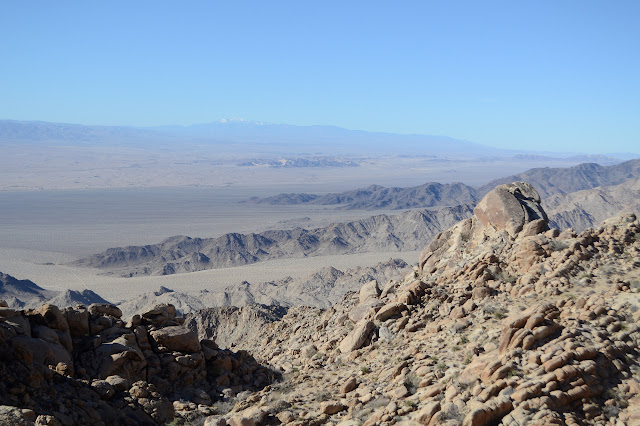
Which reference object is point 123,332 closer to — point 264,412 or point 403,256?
point 264,412

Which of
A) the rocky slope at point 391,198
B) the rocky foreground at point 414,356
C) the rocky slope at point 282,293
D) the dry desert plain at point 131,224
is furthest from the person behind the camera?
the rocky slope at point 391,198

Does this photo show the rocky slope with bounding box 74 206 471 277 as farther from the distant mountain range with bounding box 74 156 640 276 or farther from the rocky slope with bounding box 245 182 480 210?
the rocky slope with bounding box 245 182 480 210

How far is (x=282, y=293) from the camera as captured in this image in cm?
6606

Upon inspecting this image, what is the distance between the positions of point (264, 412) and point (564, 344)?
5.78m

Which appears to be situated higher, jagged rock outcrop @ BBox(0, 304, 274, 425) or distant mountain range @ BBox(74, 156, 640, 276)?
jagged rock outcrop @ BBox(0, 304, 274, 425)

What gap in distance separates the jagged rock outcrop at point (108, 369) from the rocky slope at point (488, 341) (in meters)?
1.40

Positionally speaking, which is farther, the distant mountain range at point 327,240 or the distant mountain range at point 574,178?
the distant mountain range at point 574,178

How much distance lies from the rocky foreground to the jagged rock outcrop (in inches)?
1.4

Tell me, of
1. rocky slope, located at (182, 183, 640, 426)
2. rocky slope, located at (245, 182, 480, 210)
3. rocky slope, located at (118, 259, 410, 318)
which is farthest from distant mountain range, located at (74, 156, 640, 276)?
rocky slope, located at (182, 183, 640, 426)

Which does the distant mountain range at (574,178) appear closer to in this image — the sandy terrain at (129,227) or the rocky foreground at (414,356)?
the sandy terrain at (129,227)

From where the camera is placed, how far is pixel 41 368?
37.7 ft

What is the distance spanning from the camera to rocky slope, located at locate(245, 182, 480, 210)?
156375mm

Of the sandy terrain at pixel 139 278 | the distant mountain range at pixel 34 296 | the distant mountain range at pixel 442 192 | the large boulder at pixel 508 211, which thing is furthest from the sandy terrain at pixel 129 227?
the large boulder at pixel 508 211

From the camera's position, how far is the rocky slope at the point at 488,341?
1051cm
